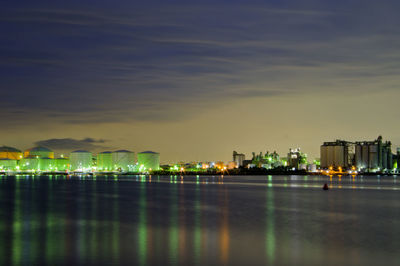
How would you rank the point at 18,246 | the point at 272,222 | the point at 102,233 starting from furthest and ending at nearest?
the point at 272,222 < the point at 102,233 < the point at 18,246

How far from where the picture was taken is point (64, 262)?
1695 cm

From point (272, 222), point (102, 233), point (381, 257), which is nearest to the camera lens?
point (381, 257)

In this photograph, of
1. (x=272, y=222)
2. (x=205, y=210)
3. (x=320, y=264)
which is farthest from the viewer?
(x=205, y=210)

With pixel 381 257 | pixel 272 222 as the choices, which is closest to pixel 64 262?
pixel 381 257

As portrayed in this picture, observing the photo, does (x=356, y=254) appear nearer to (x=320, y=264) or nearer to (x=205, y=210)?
(x=320, y=264)

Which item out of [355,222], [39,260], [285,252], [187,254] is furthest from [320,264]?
[355,222]

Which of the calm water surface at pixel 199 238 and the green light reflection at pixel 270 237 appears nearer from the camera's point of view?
the calm water surface at pixel 199 238

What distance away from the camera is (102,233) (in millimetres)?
24625

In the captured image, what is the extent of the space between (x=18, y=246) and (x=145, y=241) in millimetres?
5445

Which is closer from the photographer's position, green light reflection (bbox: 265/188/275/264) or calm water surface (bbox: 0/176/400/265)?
calm water surface (bbox: 0/176/400/265)

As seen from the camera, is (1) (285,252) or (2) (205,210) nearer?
(1) (285,252)

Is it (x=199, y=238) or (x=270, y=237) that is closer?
(x=199, y=238)

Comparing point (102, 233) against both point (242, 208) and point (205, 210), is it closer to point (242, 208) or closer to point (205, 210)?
point (205, 210)

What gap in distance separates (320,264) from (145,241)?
8408mm
